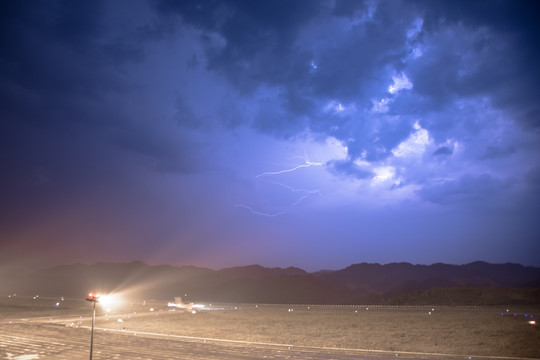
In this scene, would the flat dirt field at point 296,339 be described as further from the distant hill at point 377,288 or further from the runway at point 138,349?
the distant hill at point 377,288

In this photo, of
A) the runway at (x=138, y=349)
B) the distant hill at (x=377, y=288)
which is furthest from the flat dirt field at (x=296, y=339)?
the distant hill at (x=377, y=288)

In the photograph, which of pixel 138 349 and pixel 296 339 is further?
pixel 296 339

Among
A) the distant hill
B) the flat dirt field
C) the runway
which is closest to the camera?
the runway

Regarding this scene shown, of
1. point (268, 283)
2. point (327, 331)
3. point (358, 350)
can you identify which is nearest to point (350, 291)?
point (268, 283)

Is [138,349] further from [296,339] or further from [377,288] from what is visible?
[377,288]

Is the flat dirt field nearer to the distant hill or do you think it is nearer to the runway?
the runway

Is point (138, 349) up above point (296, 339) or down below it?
above

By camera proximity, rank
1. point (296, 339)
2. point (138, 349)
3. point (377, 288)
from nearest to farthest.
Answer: point (138, 349), point (296, 339), point (377, 288)

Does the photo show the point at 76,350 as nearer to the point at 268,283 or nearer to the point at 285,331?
the point at 285,331

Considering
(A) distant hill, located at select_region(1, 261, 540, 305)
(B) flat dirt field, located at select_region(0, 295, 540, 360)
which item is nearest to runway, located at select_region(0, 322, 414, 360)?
(B) flat dirt field, located at select_region(0, 295, 540, 360)

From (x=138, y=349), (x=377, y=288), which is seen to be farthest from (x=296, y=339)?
Result: (x=377, y=288)

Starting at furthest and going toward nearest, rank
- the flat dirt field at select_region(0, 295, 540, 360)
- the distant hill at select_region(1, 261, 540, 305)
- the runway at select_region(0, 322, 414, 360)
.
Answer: the distant hill at select_region(1, 261, 540, 305) < the flat dirt field at select_region(0, 295, 540, 360) < the runway at select_region(0, 322, 414, 360)

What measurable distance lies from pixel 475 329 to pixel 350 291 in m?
126

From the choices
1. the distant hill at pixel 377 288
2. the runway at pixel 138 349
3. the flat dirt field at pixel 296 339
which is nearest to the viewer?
the runway at pixel 138 349
